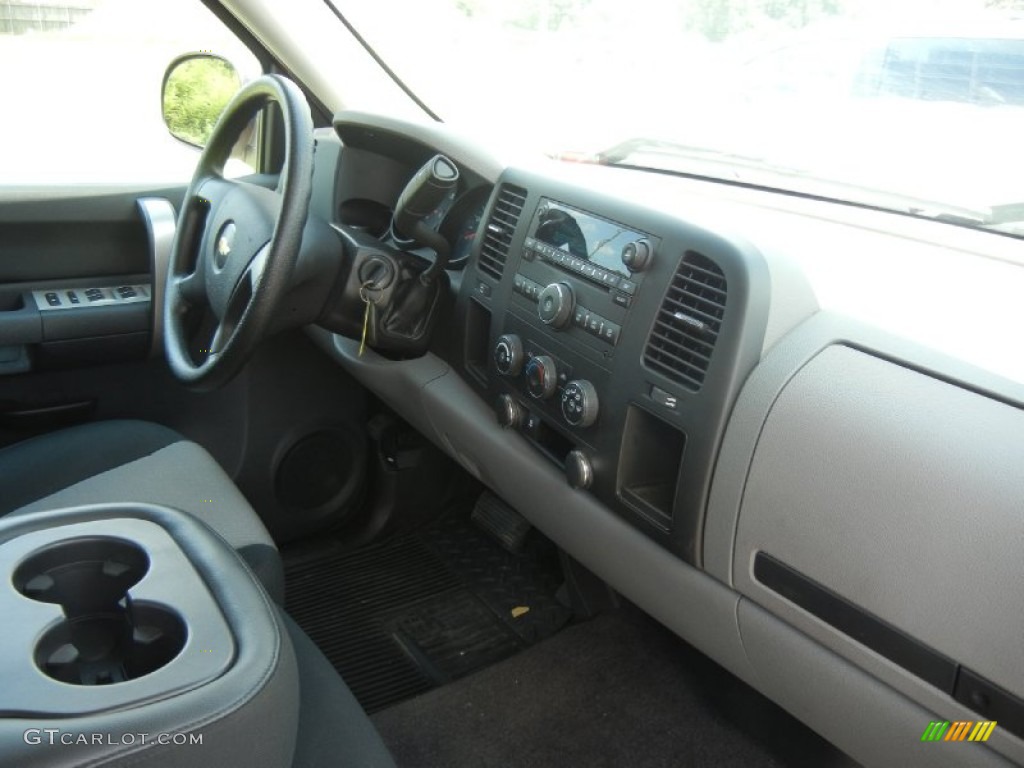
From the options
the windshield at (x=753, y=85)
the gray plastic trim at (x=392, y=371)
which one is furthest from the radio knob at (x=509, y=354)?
the windshield at (x=753, y=85)

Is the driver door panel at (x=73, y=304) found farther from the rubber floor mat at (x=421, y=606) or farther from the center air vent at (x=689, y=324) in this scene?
the center air vent at (x=689, y=324)

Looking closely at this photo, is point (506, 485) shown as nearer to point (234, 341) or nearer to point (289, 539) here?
point (234, 341)

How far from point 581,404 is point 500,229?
45cm

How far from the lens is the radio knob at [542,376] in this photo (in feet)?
5.34

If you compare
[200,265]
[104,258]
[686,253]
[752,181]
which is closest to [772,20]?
[752,181]

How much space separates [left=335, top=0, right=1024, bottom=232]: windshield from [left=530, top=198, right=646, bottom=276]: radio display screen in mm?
508

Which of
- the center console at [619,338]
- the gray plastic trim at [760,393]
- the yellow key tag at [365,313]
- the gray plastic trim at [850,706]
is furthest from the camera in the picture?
the yellow key tag at [365,313]

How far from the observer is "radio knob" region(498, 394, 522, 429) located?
69.6 inches

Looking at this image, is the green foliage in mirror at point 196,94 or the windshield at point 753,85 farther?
the green foliage in mirror at point 196,94

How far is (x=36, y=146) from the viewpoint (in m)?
2.36

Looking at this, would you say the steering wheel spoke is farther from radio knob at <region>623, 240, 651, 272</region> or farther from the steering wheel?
radio knob at <region>623, 240, 651, 272</region>

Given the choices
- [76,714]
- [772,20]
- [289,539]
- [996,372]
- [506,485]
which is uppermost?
[772,20]

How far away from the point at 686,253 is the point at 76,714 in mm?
966

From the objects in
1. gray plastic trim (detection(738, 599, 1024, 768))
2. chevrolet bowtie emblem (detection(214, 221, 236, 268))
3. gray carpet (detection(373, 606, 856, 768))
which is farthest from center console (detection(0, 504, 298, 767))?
gray carpet (detection(373, 606, 856, 768))
